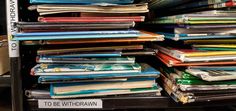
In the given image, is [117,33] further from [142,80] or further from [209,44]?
[209,44]

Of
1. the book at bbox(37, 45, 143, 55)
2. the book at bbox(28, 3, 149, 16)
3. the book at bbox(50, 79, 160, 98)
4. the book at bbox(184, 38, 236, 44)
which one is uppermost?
the book at bbox(28, 3, 149, 16)

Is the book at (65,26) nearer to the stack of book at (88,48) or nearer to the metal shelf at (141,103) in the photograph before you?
the stack of book at (88,48)

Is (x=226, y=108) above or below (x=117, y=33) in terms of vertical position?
below

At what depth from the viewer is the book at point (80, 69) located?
550mm

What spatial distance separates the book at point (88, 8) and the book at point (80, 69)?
0.14 metres

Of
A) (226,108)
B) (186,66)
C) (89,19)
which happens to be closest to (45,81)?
(89,19)

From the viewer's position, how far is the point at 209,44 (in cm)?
61

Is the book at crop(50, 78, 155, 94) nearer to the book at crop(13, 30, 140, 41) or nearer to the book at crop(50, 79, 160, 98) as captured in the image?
the book at crop(50, 79, 160, 98)

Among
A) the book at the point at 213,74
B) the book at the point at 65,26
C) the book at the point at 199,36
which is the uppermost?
the book at the point at 65,26

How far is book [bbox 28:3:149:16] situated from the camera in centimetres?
55

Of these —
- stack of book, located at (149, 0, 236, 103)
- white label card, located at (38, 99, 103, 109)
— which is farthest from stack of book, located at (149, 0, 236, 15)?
white label card, located at (38, 99, 103, 109)

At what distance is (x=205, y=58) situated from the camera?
0.57m

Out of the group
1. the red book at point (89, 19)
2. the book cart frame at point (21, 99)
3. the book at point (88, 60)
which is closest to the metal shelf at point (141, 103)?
the book cart frame at point (21, 99)

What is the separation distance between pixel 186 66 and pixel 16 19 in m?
0.48
